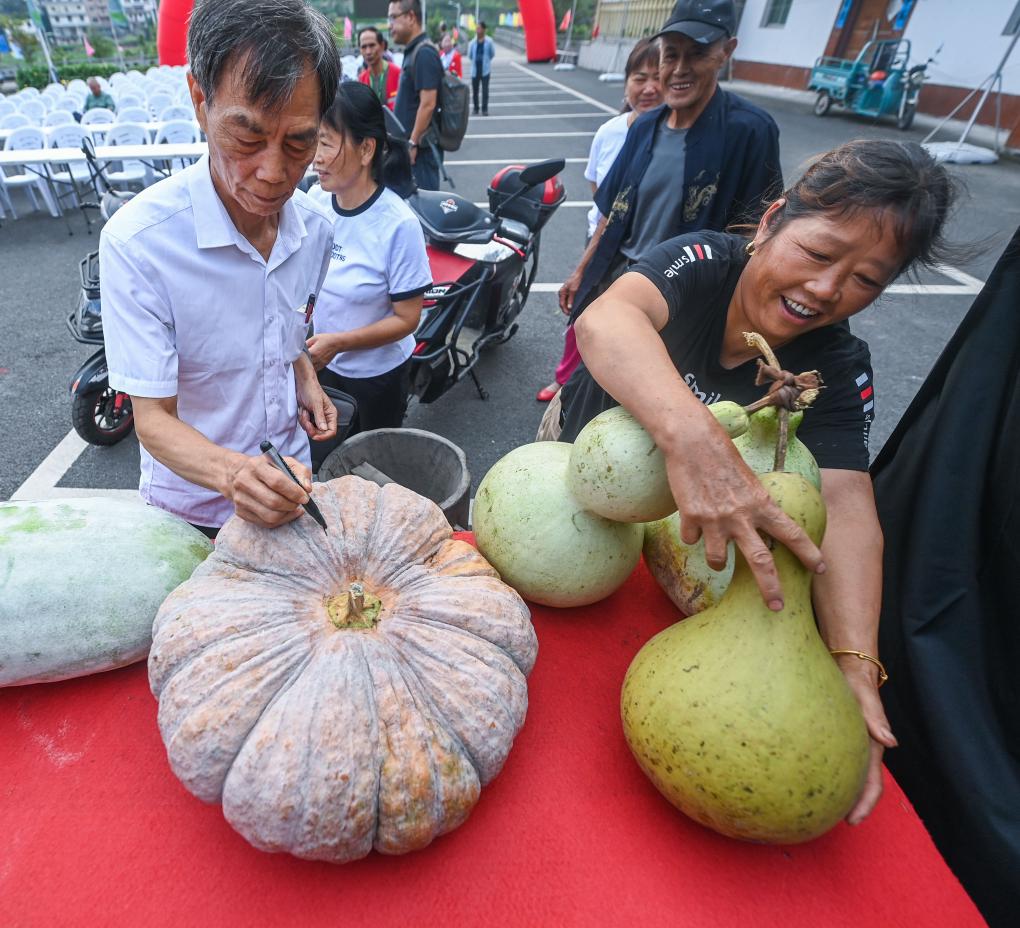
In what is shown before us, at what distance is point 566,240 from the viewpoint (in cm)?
731

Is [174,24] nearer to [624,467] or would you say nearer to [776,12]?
[624,467]

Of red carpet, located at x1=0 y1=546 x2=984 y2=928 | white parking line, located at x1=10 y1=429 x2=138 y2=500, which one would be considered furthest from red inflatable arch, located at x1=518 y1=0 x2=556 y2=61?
red carpet, located at x1=0 y1=546 x2=984 y2=928

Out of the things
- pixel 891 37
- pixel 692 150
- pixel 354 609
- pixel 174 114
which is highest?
pixel 891 37

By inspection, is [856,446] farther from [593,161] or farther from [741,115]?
[593,161]

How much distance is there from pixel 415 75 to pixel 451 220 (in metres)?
2.92

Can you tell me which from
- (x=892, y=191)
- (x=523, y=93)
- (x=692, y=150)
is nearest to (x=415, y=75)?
(x=692, y=150)

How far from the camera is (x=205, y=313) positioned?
54.4 inches

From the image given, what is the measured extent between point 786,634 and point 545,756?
48 cm

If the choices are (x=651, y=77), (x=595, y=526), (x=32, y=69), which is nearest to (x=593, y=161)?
(x=651, y=77)

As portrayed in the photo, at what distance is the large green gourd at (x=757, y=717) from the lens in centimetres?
87

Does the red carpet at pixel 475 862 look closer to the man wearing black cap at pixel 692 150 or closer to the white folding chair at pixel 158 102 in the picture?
the man wearing black cap at pixel 692 150

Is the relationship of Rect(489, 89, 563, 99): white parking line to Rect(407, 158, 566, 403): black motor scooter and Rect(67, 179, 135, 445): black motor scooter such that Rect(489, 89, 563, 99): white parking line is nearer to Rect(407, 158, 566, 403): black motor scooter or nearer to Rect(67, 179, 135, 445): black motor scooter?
Rect(407, 158, 566, 403): black motor scooter

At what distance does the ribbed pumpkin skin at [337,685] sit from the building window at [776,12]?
89.2 feet

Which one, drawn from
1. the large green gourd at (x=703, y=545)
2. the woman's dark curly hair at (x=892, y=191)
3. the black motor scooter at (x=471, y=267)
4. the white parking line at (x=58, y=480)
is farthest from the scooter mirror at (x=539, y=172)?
the large green gourd at (x=703, y=545)
